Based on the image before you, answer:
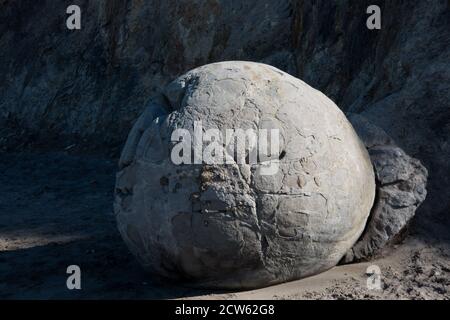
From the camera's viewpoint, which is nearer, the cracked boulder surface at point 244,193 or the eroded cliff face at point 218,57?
the cracked boulder surface at point 244,193

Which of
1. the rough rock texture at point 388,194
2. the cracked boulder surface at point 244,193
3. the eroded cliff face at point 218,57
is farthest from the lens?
the eroded cliff face at point 218,57

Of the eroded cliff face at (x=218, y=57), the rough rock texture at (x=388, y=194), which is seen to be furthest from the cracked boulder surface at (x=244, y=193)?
the eroded cliff face at (x=218, y=57)

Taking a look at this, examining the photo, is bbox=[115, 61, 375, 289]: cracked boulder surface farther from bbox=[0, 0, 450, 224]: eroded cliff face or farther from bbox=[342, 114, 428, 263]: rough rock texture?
bbox=[0, 0, 450, 224]: eroded cliff face

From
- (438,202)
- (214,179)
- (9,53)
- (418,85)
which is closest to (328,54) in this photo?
(418,85)

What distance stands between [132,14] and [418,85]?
5.52 meters

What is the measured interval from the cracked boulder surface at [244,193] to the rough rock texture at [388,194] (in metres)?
0.30

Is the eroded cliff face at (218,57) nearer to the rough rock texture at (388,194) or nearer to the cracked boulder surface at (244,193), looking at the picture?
the rough rock texture at (388,194)

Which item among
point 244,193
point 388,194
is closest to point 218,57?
point 388,194

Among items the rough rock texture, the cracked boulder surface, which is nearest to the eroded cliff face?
the rough rock texture

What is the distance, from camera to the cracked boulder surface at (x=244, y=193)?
14.2ft

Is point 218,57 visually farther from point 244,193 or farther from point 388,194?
point 244,193

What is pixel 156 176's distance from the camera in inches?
176

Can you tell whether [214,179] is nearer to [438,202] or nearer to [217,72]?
[217,72]

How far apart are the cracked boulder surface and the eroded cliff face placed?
51.5 inches
